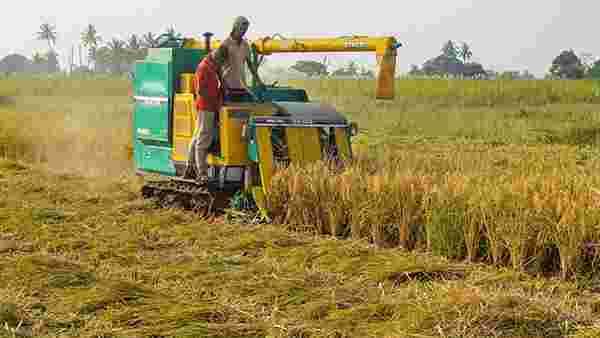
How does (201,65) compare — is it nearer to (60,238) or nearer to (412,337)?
(60,238)

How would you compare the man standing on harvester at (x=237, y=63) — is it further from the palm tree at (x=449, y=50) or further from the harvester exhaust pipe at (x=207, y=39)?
the palm tree at (x=449, y=50)

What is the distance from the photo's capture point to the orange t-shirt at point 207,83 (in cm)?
1016

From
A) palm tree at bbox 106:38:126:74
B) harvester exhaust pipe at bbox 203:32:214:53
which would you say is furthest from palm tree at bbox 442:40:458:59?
harvester exhaust pipe at bbox 203:32:214:53

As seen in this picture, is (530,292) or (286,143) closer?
(530,292)

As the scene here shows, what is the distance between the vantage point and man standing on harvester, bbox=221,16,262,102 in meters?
10.4

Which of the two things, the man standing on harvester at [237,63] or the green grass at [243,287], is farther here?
the man standing on harvester at [237,63]

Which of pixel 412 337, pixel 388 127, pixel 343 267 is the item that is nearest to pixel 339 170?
pixel 343 267

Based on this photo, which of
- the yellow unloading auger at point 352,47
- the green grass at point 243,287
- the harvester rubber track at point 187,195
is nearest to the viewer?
the green grass at point 243,287

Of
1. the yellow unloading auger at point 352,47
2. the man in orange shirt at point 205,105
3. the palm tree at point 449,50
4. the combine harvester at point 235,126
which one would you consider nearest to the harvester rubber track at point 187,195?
the combine harvester at point 235,126

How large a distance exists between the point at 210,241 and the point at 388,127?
13496 millimetres

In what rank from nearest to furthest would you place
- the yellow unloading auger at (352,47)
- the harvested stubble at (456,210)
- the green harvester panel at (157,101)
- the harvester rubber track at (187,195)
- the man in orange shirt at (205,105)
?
1. the harvested stubble at (456,210)
2. the yellow unloading auger at (352,47)
3. the man in orange shirt at (205,105)
4. the harvester rubber track at (187,195)
5. the green harvester panel at (157,101)

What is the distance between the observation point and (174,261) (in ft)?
25.2

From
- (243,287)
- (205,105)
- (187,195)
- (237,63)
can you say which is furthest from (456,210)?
(187,195)

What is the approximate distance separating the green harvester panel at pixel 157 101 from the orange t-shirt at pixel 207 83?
0.82 metres
